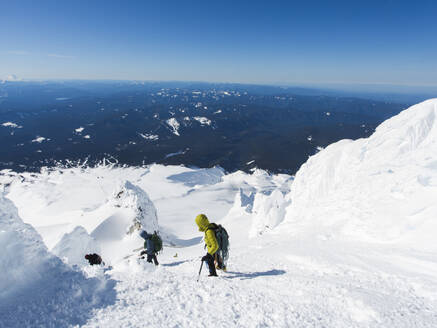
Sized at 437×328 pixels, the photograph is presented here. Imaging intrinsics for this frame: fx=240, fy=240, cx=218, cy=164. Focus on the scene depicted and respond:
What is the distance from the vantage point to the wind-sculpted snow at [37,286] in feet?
14.9

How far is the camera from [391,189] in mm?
13344

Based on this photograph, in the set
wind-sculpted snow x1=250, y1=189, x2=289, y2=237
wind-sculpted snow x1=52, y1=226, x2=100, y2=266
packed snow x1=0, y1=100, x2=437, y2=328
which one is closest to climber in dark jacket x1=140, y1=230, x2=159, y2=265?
packed snow x1=0, y1=100, x2=437, y2=328

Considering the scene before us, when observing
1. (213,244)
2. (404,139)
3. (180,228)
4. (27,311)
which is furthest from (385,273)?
(180,228)

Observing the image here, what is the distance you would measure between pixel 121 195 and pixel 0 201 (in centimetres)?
3298

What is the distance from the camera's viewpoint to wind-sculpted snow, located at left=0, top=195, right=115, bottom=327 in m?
4.55

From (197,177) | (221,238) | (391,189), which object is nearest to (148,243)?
(221,238)

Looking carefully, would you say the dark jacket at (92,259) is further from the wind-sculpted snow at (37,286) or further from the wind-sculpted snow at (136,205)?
the wind-sculpted snow at (136,205)

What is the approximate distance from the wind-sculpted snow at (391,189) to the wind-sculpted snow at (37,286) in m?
10.7

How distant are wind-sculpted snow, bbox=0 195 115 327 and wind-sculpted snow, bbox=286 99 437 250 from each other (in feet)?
35.0

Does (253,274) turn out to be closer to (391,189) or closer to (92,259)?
(92,259)

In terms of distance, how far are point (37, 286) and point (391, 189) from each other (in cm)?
1591

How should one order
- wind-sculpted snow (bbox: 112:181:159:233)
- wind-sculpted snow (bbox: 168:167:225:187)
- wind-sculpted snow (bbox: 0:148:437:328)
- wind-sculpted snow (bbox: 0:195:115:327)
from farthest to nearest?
wind-sculpted snow (bbox: 168:167:225:187) → wind-sculpted snow (bbox: 112:181:159:233) → wind-sculpted snow (bbox: 0:148:437:328) → wind-sculpted snow (bbox: 0:195:115:327)

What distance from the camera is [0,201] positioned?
23.6ft

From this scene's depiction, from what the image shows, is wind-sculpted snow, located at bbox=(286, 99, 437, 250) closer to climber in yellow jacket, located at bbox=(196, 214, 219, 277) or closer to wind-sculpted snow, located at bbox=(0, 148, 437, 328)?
wind-sculpted snow, located at bbox=(0, 148, 437, 328)
